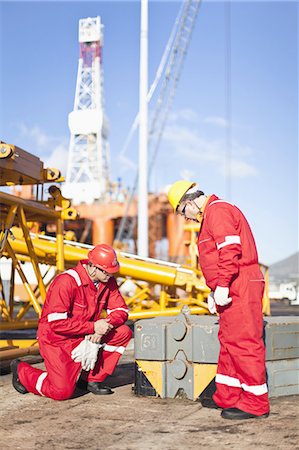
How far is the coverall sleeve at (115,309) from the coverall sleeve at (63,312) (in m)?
0.24

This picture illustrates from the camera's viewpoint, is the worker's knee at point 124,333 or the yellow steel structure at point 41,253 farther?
the yellow steel structure at point 41,253

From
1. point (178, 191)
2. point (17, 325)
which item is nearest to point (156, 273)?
point (17, 325)

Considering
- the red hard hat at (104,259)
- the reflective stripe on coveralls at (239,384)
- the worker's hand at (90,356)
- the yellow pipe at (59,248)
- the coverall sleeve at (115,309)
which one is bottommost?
the reflective stripe on coveralls at (239,384)

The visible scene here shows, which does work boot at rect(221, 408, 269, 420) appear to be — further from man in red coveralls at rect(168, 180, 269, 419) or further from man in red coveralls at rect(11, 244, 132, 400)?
man in red coveralls at rect(11, 244, 132, 400)

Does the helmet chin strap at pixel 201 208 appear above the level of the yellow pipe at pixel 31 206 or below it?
below

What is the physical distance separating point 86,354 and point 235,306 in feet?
4.05

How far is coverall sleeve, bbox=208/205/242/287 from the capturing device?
346cm

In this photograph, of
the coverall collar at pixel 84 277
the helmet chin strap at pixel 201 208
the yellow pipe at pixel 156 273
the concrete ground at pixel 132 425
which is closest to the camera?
the concrete ground at pixel 132 425

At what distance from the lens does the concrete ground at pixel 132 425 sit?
9.38ft

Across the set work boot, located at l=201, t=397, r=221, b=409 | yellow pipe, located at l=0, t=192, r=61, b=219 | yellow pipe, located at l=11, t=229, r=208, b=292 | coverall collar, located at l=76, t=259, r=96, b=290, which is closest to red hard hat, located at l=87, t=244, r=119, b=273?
coverall collar, located at l=76, t=259, r=96, b=290

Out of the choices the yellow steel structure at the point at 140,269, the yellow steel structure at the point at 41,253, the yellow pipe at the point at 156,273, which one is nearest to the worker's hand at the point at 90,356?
the yellow steel structure at the point at 41,253

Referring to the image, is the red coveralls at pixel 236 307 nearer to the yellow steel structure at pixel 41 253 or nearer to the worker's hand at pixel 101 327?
the worker's hand at pixel 101 327

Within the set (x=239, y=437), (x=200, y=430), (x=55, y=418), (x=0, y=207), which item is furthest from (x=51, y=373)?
(x=0, y=207)

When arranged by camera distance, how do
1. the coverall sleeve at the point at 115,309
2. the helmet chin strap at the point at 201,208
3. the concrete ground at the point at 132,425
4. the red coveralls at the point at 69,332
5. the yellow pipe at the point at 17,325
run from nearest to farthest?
the concrete ground at the point at 132,425
the helmet chin strap at the point at 201,208
the red coveralls at the point at 69,332
the coverall sleeve at the point at 115,309
the yellow pipe at the point at 17,325
